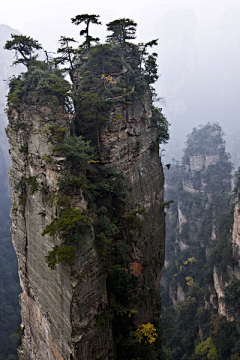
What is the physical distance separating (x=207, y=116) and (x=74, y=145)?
200m

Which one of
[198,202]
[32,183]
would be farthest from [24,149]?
[198,202]

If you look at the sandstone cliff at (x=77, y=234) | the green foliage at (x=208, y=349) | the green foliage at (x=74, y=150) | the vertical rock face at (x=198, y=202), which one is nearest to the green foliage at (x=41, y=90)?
the sandstone cliff at (x=77, y=234)

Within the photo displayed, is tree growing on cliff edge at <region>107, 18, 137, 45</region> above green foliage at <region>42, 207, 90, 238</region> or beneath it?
above

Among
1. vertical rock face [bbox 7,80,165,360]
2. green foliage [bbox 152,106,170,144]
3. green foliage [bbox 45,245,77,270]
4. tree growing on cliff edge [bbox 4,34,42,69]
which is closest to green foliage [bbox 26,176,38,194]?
vertical rock face [bbox 7,80,165,360]

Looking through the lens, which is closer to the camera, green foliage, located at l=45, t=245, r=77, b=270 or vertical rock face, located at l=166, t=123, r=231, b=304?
green foliage, located at l=45, t=245, r=77, b=270

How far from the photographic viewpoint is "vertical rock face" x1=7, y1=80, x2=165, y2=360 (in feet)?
35.7

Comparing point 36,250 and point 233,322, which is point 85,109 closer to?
point 36,250

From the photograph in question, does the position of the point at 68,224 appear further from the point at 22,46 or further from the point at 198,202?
the point at 198,202

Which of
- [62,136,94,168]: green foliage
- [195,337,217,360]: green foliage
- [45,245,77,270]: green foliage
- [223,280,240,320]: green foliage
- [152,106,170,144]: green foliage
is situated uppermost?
[152,106,170,144]: green foliage

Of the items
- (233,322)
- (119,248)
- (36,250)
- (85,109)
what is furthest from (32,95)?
(233,322)

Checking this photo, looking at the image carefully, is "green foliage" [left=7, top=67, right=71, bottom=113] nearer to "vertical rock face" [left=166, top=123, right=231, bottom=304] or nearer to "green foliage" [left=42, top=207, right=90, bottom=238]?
"green foliage" [left=42, top=207, right=90, bottom=238]

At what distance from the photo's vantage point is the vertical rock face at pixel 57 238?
10.9 metres

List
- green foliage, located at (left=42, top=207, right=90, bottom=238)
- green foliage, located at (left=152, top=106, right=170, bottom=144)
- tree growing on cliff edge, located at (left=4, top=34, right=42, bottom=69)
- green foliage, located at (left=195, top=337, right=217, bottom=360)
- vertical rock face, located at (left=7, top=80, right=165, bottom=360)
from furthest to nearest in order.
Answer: green foliage, located at (left=195, top=337, right=217, bottom=360), green foliage, located at (left=152, top=106, right=170, bottom=144), tree growing on cliff edge, located at (left=4, top=34, right=42, bottom=69), vertical rock face, located at (left=7, top=80, right=165, bottom=360), green foliage, located at (left=42, top=207, right=90, bottom=238)

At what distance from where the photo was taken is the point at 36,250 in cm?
1334
